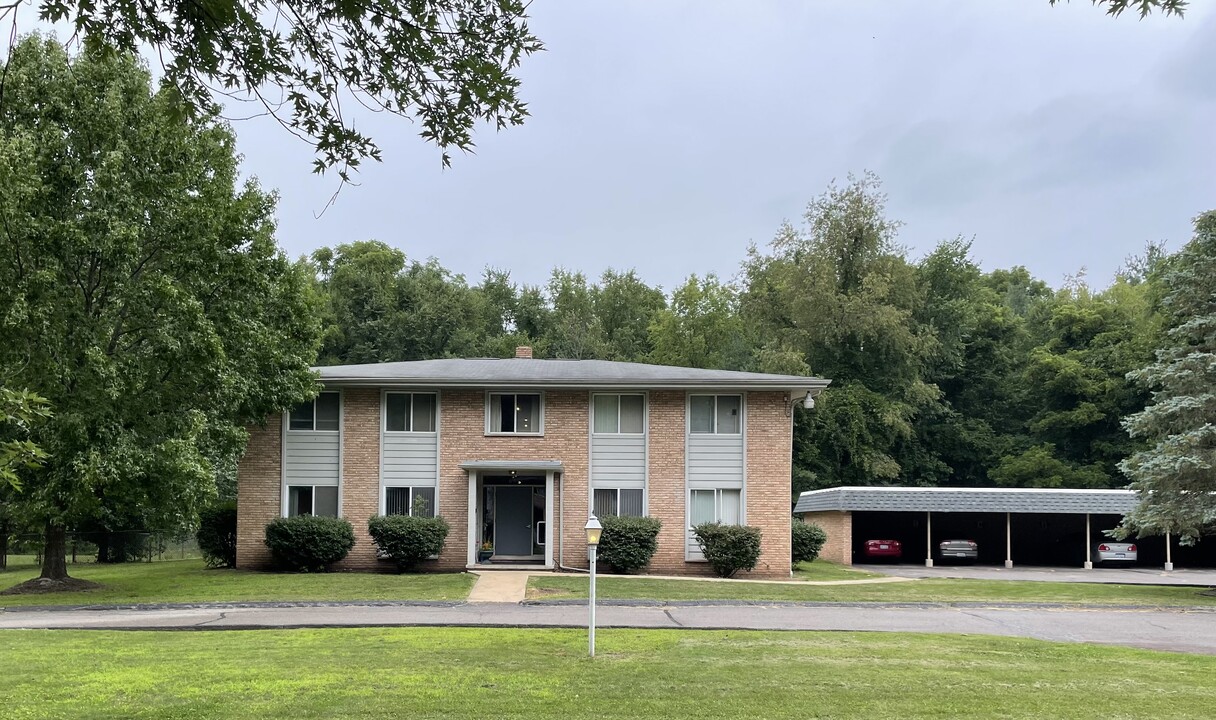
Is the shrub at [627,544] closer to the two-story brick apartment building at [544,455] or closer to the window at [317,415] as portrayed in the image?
the two-story brick apartment building at [544,455]

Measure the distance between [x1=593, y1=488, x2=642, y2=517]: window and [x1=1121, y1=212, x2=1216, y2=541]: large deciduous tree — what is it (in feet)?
39.1

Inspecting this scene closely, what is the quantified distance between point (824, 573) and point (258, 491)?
1485 centimetres

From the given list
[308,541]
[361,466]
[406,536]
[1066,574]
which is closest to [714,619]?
[406,536]

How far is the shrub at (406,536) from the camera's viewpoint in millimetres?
24297

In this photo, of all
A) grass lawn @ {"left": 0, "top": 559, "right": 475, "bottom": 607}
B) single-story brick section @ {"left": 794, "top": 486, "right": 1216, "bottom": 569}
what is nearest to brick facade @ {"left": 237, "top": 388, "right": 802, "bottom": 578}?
grass lawn @ {"left": 0, "top": 559, "right": 475, "bottom": 607}

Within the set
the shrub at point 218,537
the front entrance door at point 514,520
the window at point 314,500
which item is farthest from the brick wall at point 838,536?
the shrub at point 218,537

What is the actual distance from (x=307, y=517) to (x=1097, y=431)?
128 ft

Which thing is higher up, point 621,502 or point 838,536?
point 621,502

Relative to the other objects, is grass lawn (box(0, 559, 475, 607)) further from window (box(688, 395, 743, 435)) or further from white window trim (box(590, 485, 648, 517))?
window (box(688, 395, 743, 435))

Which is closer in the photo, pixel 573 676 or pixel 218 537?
pixel 573 676

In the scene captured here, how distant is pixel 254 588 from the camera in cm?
2058

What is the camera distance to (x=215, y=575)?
23.6 meters

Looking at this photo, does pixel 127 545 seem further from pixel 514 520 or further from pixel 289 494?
pixel 514 520

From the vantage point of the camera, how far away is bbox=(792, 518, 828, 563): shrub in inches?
1121
